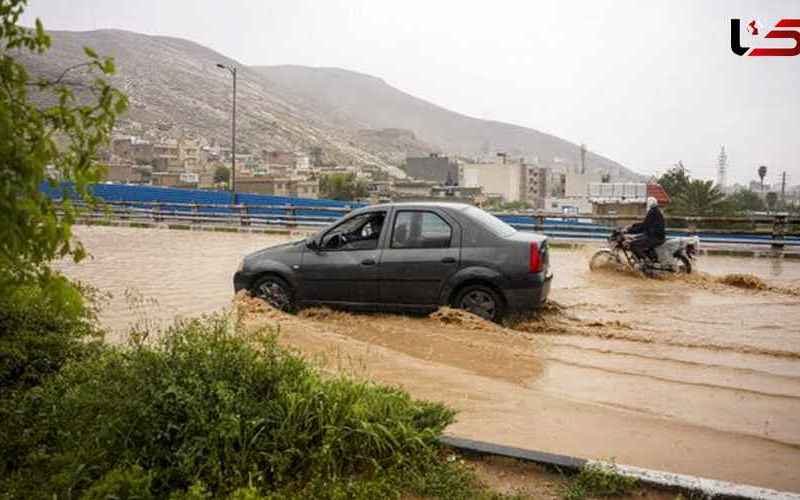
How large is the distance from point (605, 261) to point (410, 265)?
22.8ft

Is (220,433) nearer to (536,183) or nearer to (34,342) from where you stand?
(34,342)

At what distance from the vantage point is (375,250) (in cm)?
917

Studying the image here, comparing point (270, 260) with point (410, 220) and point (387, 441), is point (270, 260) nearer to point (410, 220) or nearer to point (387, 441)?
point (410, 220)

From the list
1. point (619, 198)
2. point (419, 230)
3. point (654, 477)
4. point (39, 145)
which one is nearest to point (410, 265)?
point (419, 230)

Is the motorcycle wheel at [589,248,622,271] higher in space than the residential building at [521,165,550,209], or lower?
lower

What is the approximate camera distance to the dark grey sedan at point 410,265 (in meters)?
8.67

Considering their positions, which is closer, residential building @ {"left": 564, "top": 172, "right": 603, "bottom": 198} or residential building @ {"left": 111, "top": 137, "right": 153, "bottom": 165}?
residential building @ {"left": 564, "top": 172, "right": 603, "bottom": 198}

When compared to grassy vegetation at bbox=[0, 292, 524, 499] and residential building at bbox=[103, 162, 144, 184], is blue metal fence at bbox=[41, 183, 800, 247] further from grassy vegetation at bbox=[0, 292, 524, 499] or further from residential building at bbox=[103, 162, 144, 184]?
residential building at bbox=[103, 162, 144, 184]

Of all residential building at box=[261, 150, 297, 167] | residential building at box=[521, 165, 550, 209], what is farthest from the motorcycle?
residential building at box=[261, 150, 297, 167]

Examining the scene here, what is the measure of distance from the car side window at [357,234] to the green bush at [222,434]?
15.1 ft

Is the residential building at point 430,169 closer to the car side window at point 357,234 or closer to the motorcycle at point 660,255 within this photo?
the motorcycle at point 660,255

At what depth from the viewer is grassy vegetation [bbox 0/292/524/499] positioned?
3711 millimetres

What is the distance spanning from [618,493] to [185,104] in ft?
621

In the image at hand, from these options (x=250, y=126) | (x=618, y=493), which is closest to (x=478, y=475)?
(x=618, y=493)
